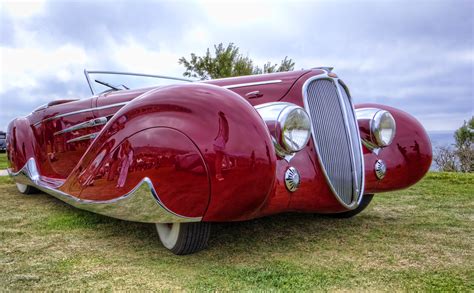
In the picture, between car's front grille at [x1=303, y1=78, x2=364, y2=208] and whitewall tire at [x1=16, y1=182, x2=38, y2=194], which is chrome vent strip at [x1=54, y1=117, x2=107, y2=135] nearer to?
whitewall tire at [x1=16, y1=182, x2=38, y2=194]

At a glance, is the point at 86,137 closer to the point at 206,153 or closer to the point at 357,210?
the point at 206,153

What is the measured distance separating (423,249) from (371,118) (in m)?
1.06

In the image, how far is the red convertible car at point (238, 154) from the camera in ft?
6.73

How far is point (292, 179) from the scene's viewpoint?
2346 millimetres

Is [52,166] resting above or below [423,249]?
above

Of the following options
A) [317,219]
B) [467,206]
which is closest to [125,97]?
[317,219]

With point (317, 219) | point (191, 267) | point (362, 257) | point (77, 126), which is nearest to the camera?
point (191, 267)

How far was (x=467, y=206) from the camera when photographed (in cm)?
405

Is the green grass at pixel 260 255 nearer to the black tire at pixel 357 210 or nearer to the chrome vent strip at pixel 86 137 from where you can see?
the black tire at pixel 357 210

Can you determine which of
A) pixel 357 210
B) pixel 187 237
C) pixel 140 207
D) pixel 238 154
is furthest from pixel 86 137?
pixel 357 210

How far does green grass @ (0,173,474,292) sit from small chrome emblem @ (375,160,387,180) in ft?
1.39

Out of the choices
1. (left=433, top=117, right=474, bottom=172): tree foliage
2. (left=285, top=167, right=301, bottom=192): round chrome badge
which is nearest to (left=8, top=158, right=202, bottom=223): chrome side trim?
(left=285, top=167, right=301, bottom=192): round chrome badge

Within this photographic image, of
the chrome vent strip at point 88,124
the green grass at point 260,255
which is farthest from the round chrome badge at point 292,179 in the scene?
the chrome vent strip at point 88,124

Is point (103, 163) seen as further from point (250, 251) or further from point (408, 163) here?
point (408, 163)
